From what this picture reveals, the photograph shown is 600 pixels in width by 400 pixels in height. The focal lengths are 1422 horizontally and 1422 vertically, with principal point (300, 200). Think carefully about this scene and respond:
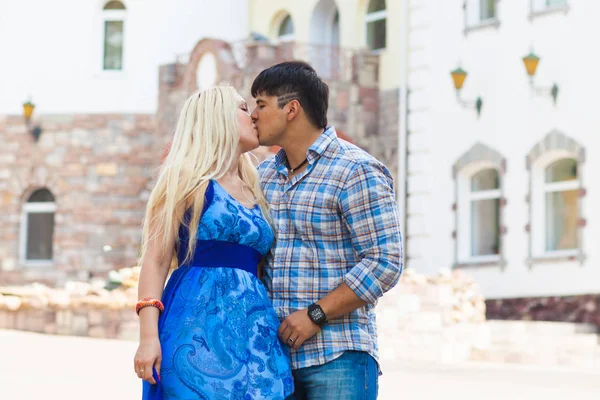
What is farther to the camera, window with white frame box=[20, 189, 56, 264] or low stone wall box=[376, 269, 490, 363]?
window with white frame box=[20, 189, 56, 264]

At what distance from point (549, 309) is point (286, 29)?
8.70m

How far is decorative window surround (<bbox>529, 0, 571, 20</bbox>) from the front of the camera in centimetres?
1925

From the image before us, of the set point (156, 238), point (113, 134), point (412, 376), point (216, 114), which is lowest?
point (412, 376)

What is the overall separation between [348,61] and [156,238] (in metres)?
17.1

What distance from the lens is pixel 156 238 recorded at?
16.8 ft

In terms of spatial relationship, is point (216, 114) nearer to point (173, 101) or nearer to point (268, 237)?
point (268, 237)

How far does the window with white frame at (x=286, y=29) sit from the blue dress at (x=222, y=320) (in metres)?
20.2

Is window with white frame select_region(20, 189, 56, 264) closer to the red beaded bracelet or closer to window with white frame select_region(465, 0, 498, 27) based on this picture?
window with white frame select_region(465, 0, 498, 27)

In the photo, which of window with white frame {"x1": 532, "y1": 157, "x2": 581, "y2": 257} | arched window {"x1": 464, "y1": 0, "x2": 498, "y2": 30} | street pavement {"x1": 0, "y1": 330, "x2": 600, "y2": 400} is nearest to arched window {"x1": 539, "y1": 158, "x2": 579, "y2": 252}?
window with white frame {"x1": 532, "y1": 157, "x2": 581, "y2": 257}

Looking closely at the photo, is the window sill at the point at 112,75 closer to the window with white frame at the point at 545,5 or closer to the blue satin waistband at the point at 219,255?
the window with white frame at the point at 545,5

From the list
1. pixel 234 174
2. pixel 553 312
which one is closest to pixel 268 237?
pixel 234 174

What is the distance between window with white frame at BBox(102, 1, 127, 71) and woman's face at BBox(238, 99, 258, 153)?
20715mm

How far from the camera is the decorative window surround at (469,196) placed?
20.3 m

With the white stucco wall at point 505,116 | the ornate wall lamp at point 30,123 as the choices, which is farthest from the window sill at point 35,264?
the white stucco wall at point 505,116
